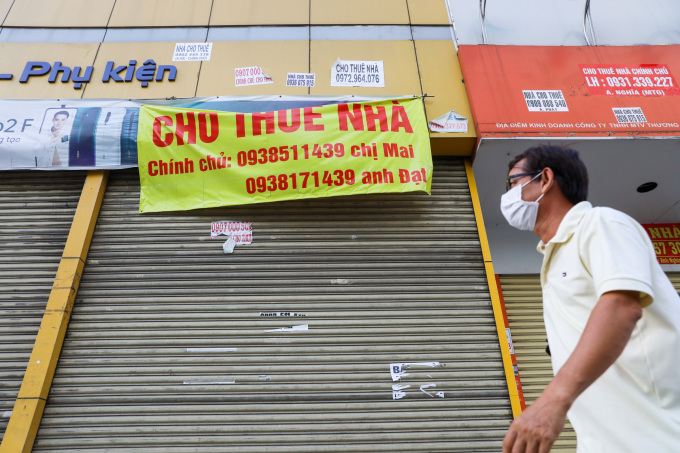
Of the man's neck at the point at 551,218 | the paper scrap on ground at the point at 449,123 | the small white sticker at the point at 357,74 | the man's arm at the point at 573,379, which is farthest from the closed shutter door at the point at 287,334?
the man's arm at the point at 573,379

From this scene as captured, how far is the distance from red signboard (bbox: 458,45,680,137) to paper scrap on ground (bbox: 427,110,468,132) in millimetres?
170

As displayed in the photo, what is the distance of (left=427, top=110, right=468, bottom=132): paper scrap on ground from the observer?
17.4 feet

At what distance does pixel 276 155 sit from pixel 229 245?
114 centimetres

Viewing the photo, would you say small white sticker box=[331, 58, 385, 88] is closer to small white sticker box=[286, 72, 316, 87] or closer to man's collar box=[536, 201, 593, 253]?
small white sticker box=[286, 72, 316, 87]

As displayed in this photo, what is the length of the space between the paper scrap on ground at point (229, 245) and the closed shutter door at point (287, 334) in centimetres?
6

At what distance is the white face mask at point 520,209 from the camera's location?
2.18 metres

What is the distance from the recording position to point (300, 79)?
18.8 feet

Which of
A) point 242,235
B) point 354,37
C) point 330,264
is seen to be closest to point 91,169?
point 242,235

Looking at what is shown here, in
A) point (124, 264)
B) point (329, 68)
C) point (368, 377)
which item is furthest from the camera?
point (329, 68)

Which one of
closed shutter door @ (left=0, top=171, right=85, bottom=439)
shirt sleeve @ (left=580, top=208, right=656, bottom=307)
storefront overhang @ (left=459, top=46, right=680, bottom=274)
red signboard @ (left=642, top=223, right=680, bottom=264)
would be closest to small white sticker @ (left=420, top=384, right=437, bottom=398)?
storefront overhang @ (left=459, top=46, right=680, bottom=274)

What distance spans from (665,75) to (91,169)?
7.13 m

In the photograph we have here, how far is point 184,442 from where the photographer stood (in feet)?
13.3

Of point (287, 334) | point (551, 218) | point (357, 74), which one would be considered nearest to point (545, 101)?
point (357, 74)

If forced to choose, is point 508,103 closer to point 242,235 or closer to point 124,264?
point 242,235
